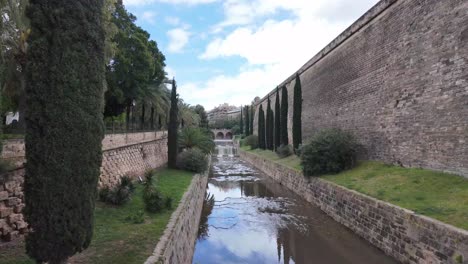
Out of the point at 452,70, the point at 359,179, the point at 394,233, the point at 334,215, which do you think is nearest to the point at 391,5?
the point at 452,70

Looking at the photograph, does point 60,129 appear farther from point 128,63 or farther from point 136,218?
point 128,63

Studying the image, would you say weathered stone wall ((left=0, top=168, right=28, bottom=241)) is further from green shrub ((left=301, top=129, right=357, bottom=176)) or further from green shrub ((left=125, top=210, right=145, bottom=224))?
green shrub ((left=301, top=129, right=357, bottom=176))

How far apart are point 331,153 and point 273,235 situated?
17.7 feet

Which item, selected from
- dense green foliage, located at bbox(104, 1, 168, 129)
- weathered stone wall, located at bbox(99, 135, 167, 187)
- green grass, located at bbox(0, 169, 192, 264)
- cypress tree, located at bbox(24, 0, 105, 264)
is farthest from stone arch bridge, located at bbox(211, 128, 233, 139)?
cypress tree, located at bbox(24, 0, 105, 264)

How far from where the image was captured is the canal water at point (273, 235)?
8664mm

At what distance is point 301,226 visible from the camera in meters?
11.4

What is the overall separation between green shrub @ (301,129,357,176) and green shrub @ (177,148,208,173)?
5397 millimetres

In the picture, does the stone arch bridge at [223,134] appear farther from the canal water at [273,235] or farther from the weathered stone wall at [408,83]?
the canal water at [273,235]

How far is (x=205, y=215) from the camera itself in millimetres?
13234

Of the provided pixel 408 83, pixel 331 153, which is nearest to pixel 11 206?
pixel 408 83

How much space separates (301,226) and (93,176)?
8.13m

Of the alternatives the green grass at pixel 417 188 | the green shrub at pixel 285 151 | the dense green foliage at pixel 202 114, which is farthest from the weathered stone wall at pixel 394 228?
the dense green foliage at pixel 202 114

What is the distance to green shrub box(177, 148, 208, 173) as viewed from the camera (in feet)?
57.2

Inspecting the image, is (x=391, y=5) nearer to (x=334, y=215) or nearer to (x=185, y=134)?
(x=334, y=215)
